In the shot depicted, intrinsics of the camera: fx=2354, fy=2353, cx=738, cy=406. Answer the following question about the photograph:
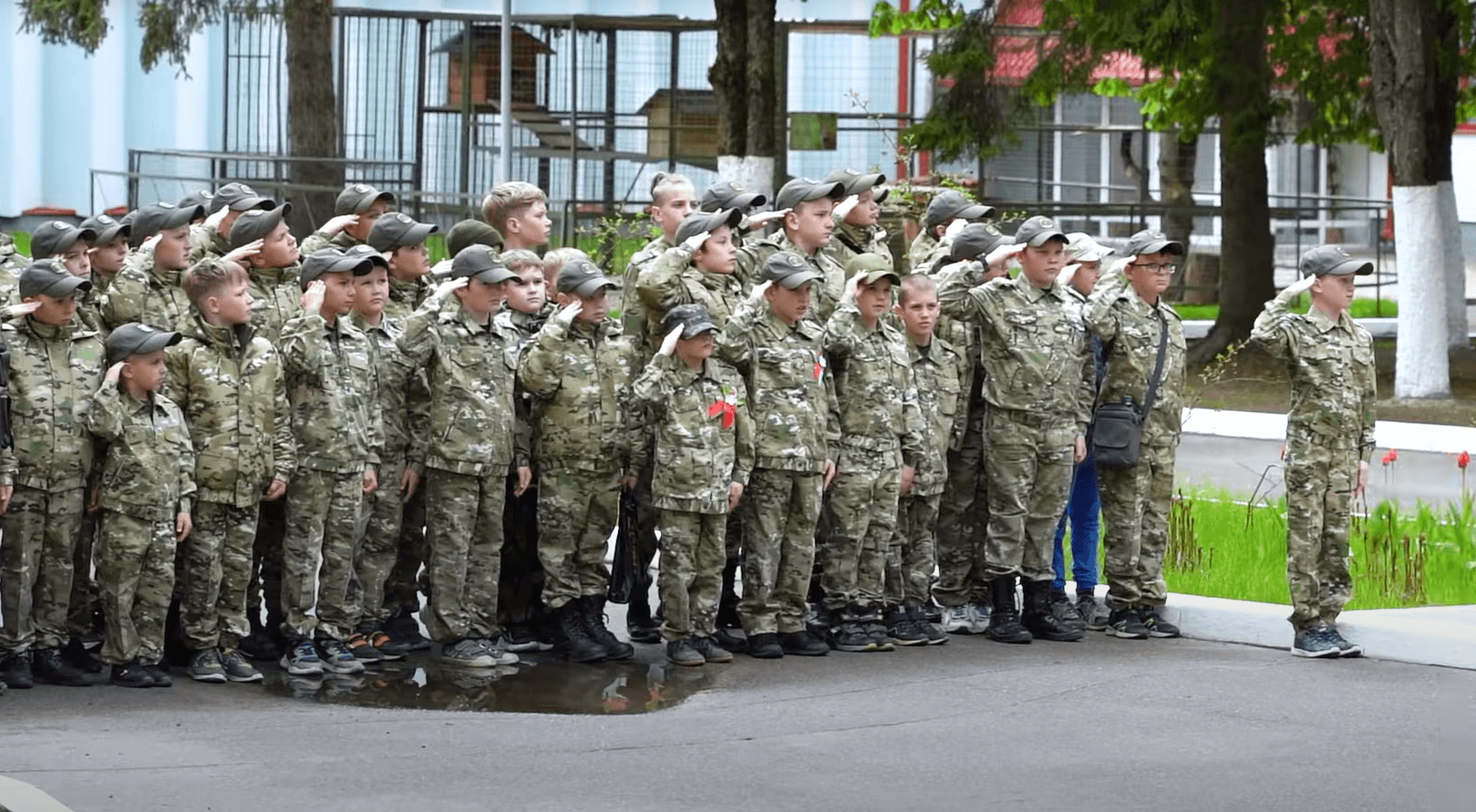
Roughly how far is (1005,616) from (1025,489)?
Answer: 22.9 inches

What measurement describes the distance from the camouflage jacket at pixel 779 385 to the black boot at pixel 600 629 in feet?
3.10

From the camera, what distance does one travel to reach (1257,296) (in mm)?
23438

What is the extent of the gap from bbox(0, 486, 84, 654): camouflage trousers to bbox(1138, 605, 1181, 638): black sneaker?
4721 mm

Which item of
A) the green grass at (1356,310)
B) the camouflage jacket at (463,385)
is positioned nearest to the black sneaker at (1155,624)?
the camouflage jacket at (463,385)

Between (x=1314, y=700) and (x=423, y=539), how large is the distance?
3.89 meters

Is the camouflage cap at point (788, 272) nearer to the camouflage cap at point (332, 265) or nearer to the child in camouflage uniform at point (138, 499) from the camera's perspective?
the camouflage cap at point (332, 265)

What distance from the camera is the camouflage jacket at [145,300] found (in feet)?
33.1

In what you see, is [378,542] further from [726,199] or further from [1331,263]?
[1331,263]

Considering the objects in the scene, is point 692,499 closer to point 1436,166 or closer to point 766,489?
point 766,489

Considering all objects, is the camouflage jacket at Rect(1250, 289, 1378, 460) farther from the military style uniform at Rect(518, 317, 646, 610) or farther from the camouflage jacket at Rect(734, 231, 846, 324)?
the military style uniform at Rect(518, 317, 646, 610)

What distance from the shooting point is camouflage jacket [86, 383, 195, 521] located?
9.06 metres

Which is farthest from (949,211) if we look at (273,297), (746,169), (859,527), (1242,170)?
(1242,170)

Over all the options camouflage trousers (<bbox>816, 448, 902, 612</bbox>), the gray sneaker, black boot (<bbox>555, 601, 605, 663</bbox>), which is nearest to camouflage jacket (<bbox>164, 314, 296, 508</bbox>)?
the gray sneaker

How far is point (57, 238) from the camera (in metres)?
9.80
